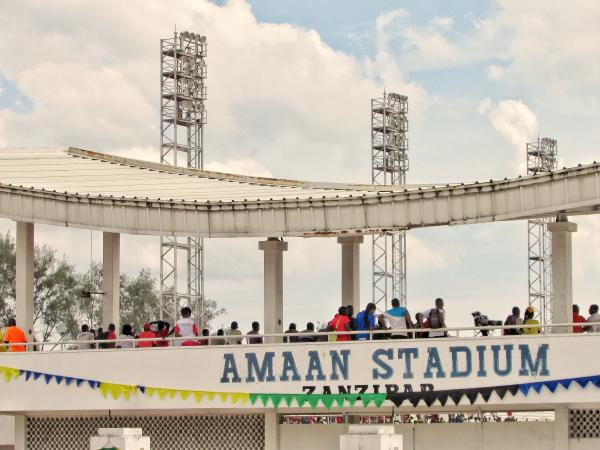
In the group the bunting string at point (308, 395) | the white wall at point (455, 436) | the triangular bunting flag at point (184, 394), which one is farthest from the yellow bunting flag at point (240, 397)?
the white wall at point (455, 436)

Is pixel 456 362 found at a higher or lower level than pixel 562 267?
lower

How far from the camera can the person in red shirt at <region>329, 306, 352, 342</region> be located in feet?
98.1

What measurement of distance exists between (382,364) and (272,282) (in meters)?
4.45

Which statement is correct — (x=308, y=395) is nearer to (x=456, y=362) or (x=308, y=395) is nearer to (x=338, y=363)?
A: (x=338, y=363)

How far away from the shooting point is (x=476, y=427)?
28.7 meters

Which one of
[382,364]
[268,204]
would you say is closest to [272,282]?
[268,204]

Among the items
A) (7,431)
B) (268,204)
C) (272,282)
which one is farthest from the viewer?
(7,431)

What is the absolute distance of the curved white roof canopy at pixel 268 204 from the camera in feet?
95.1

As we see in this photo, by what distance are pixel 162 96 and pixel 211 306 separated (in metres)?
35.7

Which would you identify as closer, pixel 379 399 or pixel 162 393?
pixel 379 399

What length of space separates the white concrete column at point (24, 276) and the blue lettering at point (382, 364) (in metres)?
9.16

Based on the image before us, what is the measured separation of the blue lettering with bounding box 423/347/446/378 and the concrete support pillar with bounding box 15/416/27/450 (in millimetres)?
9280

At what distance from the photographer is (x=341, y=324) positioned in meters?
29.9

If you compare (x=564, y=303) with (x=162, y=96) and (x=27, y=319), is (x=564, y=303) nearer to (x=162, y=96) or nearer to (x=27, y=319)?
(x=27, y=319)
